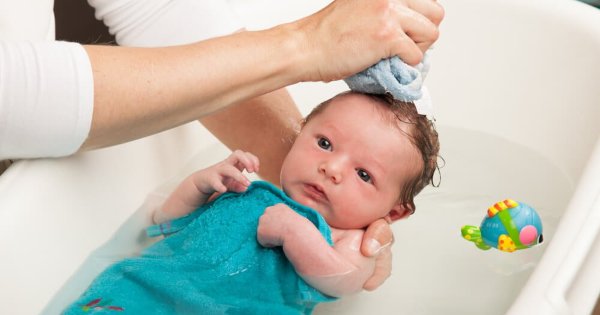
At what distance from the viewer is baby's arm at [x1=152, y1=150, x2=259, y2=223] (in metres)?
1.25

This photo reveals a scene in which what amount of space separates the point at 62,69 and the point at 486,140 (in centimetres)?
100

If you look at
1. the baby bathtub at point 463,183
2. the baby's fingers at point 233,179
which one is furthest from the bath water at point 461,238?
the baby's fingers at point 233,179

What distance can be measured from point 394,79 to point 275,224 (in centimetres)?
27

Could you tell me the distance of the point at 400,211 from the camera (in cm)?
131

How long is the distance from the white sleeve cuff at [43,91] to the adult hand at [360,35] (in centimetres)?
32

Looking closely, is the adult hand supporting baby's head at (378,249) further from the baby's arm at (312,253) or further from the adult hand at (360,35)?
the adult hand at (360,35)

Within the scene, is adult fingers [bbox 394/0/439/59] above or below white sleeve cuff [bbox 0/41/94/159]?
above

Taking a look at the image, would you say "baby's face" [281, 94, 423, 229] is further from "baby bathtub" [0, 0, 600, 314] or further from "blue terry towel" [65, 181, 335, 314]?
"baby bathtub" [0, 0, 600, 314]

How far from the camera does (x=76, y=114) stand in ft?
3.38

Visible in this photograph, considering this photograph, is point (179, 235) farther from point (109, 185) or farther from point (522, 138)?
point (522, 138)

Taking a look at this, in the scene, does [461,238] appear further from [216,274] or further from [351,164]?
[216,274]

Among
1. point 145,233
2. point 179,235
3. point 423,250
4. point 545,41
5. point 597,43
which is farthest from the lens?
point 545,41

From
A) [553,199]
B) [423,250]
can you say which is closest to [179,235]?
[423,250]

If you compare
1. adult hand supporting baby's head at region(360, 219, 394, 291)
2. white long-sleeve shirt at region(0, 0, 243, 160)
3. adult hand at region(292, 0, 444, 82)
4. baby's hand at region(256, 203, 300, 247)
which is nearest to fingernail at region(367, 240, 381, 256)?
adult hand supporting baby's head at region(360, 219, 394, 291)
